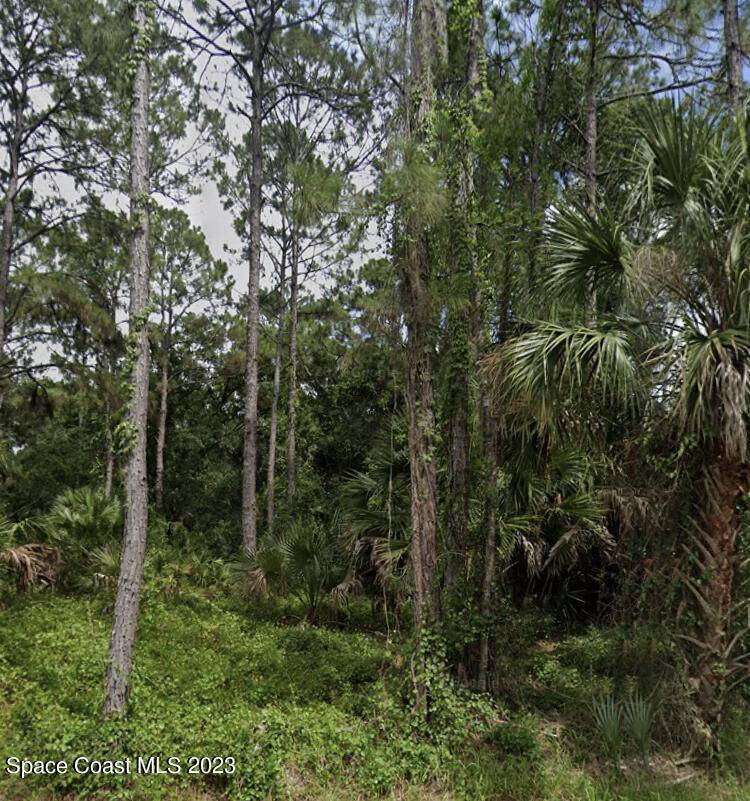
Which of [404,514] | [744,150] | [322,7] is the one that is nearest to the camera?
[744,150]

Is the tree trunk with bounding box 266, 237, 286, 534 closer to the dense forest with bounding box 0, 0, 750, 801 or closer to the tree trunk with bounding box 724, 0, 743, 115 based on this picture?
the dense forest with bounding box 0, 0, 750, 801

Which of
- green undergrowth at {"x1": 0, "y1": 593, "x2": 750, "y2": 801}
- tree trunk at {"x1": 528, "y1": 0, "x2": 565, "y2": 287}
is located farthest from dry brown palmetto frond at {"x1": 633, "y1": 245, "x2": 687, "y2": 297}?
green undergrowth at {"x1": 0, "y1": 593, "x2": 750, "y2": 801}

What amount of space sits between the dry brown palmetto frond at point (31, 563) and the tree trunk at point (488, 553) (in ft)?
18.8

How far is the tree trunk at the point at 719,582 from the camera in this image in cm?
464

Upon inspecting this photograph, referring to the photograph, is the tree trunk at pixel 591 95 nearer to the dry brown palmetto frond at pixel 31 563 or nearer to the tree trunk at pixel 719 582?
the tree trunk at pixel 719 582

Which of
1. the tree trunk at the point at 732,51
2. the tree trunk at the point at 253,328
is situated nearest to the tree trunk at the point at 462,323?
the tree trunk at the point at 732,51

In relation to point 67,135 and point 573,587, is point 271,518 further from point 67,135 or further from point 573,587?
point 67,135

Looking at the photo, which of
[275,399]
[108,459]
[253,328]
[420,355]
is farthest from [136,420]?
[108,459]

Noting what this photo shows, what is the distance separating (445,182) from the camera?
6.03 m

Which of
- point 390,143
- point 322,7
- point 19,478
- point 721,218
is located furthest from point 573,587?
point 19,478

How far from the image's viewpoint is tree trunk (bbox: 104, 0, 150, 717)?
180 inches

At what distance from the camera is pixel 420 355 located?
18.8 feet

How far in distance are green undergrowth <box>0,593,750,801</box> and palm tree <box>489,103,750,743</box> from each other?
4.89ft

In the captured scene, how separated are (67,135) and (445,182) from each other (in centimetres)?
972
